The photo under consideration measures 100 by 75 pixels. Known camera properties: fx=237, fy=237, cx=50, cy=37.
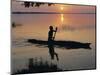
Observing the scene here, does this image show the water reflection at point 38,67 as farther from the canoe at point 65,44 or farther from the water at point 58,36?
the canoe at point 65,44

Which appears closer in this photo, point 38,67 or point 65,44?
point 38,67

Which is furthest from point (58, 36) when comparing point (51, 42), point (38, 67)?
point (38, 67)

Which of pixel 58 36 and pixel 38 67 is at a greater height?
pixel 58 36

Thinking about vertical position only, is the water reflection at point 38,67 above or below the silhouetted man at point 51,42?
below

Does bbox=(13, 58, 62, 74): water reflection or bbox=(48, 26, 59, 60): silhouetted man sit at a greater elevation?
bbox=(48, 26, 59, 60): silhouetted man

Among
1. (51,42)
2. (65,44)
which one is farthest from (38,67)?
(65,44)

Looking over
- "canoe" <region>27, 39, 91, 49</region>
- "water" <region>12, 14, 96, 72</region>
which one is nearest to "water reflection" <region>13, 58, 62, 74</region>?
"water" <region>12, 14, 96, 72</region>

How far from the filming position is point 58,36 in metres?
2.82

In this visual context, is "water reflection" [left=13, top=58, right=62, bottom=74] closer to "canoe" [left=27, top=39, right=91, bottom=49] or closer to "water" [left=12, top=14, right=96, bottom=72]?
"water" [left=12, top=14, right=96, bottom=72]

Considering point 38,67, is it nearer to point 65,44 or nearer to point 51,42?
point 51,42

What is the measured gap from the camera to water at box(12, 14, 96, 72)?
2650 mm

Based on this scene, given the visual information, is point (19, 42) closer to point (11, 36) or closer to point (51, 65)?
point (11, 36)

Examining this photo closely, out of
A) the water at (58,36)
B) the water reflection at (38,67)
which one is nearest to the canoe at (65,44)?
the water at (58,36)

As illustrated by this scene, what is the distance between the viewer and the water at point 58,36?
8.70 ft
